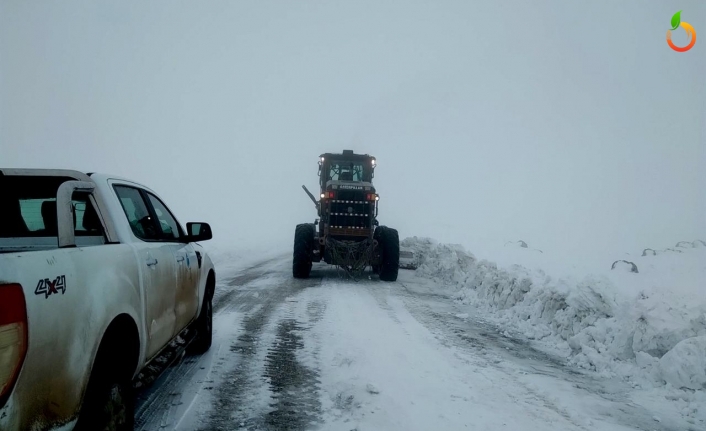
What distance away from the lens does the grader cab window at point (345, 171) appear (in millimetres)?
13313

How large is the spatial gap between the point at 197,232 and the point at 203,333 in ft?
4.10

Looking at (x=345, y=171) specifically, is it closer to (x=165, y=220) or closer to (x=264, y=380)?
(x=165, y=220)

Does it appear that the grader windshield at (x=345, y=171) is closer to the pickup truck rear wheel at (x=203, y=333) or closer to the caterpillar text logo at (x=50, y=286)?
the pickup truck rear wheel at (x=203, y=333)

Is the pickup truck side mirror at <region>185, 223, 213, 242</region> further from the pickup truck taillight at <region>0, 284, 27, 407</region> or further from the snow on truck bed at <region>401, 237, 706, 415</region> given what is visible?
the snow on truck bed at <region>401, 237, 706, 415</region>

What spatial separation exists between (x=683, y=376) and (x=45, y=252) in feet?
17.2

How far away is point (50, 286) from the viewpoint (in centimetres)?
198

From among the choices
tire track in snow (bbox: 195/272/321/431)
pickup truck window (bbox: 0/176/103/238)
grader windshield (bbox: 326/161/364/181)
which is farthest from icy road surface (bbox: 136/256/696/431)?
grader windshield (bbox: 326/161/364/181)

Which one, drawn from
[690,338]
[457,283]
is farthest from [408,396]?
[457,283]

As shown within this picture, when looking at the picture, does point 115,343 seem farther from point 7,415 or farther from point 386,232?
point 386,232

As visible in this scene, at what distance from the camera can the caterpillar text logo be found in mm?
1897

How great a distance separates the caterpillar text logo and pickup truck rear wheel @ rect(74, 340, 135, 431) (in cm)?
59

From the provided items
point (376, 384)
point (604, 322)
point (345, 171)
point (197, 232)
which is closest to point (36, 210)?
point (197, 232)

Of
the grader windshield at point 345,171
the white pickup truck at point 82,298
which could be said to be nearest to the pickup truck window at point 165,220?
the white pickup truck at point 82,298

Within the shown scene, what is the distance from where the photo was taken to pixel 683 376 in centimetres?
438
